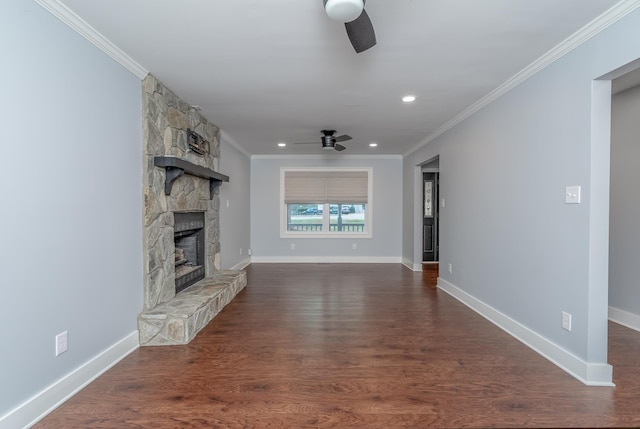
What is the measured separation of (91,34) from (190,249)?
8.67 feet

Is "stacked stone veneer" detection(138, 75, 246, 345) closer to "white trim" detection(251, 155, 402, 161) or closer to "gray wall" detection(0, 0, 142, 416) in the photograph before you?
"gray wall" detection(0, 0, 142, 416)

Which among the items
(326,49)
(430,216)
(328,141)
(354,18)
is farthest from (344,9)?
(430,216)

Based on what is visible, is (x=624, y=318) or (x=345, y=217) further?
(x=345, y=217)

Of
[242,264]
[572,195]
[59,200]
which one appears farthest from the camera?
[242,264]

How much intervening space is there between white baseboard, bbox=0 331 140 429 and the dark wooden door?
244 inches

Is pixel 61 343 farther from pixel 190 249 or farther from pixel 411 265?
pixel 411 265

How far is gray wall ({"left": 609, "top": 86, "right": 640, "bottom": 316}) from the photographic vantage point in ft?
10.4

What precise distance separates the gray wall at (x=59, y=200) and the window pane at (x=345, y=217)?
496cm

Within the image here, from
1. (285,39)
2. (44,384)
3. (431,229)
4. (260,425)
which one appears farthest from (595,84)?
(431,229)

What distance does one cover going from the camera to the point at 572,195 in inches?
91.7

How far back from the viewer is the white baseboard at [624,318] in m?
3.12

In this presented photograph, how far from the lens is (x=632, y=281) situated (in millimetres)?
3189

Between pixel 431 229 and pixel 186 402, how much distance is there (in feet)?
21.2

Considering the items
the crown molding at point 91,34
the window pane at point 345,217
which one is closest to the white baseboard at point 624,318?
the window pane at point 345,217
